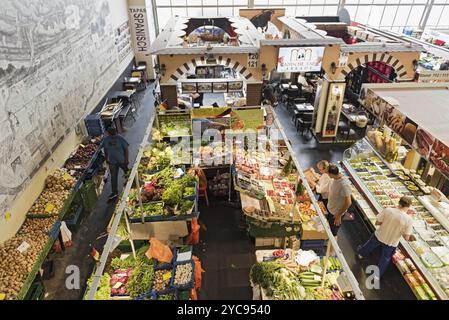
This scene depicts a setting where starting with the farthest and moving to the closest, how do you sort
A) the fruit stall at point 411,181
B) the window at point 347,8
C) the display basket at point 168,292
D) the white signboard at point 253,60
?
the window at point 347,8 → the white signboard at point 253,60 → the fruit stall at point 411,181 → the display basket at point 168,292

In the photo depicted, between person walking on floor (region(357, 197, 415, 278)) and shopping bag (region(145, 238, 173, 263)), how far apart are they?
4.19m

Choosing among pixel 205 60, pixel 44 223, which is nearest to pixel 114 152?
pixel 44 223

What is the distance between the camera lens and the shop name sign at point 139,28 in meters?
17.3

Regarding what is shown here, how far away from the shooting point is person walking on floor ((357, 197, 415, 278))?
19.4ft

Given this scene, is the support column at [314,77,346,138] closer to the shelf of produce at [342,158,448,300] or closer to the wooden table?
the wooden table

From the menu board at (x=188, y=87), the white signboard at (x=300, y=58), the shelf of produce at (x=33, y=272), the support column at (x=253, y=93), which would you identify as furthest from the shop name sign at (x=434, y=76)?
the shelf of produce at (x=33, y=272)

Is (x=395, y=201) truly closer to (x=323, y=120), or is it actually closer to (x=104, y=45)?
(x=323, y=120)

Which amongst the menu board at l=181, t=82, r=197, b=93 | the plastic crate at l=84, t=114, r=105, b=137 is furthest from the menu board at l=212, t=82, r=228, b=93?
the plastic crate at l=84, t=114, r=105, b=137

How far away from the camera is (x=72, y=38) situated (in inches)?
400

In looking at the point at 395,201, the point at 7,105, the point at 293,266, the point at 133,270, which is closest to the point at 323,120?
the point at 395,201

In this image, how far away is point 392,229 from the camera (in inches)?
239

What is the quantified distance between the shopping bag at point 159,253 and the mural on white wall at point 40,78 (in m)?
3.20

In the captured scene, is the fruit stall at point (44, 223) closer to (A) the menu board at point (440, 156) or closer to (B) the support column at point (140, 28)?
→ (A) the menu board at point (440, 156)

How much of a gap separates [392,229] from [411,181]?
283 centimetres
